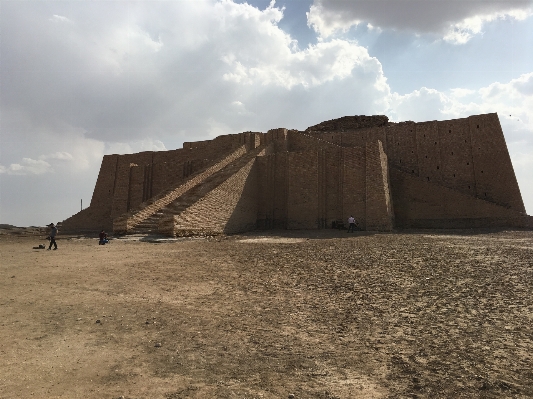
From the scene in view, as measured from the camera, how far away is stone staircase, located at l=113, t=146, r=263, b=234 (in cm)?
1235

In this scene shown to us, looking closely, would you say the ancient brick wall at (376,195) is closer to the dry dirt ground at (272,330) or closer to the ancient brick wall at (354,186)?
the ancient brick wall at (354,186)

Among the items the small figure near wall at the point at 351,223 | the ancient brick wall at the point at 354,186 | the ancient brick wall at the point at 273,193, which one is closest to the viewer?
the small figure near wall at the point at 351,223

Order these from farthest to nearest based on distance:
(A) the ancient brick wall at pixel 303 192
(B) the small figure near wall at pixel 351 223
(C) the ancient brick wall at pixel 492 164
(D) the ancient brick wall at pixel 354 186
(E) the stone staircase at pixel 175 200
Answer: (C) the ancient brick wall at pixel 492 164 < (A) the ancient brick wall at pixel 303 192 < (D) the ancient brick wall at pixel 354 186 < (B) the small figure near wall at pixel 351 223 < (E) the stone staircase at pixel 175 200

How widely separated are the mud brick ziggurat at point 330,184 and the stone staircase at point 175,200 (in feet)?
0.16

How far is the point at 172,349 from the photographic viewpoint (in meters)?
2.81

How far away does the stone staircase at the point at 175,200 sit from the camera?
12352mm

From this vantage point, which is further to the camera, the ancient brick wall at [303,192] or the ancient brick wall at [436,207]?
the ancient brick wall at [436,207]

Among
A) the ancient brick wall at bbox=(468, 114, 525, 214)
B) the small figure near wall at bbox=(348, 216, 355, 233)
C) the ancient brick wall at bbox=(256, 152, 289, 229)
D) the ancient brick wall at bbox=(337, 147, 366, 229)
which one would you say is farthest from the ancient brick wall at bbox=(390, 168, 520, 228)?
the ancient brick wall at bbox=(256, 152, 289, 229)

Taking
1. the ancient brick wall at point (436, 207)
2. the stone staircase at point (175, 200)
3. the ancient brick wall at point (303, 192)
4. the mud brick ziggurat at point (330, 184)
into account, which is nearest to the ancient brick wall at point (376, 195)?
the mud brick ziggurat at point (330, 184)

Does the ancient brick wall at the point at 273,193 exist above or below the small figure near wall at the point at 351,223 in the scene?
above

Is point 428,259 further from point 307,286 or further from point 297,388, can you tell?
point 297,388

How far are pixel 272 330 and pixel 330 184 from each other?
12.5m

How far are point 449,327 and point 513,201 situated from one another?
17294 mm

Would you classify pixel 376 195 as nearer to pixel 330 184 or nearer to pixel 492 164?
pixel 330 184
